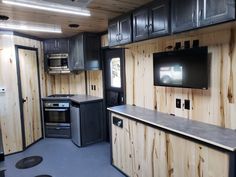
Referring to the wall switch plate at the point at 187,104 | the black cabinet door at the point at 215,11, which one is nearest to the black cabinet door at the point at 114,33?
the wall switch plate at the point at 187,104

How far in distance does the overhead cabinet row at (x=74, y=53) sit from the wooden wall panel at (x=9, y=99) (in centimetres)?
112

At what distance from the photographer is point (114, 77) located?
4203mm

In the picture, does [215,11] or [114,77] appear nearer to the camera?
[215,11]

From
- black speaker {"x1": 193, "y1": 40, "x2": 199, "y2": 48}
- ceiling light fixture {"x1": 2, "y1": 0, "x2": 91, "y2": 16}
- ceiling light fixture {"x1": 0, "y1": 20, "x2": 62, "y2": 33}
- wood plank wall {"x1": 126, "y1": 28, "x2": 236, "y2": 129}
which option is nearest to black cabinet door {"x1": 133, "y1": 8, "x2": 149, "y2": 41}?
wood plank wall {"x1": 126, "y1": 28, "x2": 236, "y2": 129}

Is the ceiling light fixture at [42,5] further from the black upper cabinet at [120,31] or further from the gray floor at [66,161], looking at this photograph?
the gray floor at [66,161]

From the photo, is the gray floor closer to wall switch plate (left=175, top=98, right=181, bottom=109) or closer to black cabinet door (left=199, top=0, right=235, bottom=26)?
wall switch plate (left=175, top=98, right=181, bottom=109)

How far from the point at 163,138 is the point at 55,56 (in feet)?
12.2

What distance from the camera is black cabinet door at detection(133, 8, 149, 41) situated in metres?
2.54

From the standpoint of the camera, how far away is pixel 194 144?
1.92 metres

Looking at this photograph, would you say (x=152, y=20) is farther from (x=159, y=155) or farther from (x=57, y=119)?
(x=57, y=119)

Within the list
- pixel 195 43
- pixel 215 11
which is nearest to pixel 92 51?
pixel 195 43

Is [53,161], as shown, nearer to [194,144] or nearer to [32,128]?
[32,128]

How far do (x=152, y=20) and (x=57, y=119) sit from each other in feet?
11.6

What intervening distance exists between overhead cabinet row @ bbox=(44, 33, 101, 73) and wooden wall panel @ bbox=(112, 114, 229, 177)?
72.4 inches
